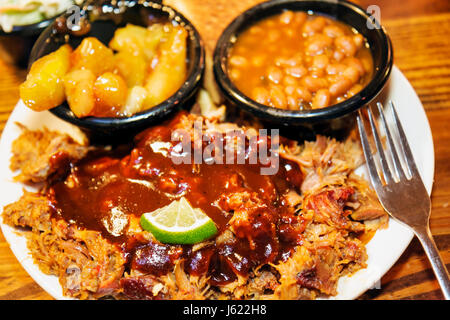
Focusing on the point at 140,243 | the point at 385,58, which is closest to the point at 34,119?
the point at 140,243

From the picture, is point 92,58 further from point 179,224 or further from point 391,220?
point 391,220

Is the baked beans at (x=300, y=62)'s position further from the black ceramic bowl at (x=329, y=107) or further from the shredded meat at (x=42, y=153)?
the shredded meat at (x=42, y=153)

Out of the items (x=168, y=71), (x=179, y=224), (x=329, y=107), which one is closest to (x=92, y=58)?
(x=168, y=71)

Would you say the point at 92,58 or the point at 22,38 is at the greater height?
the point at 92,58

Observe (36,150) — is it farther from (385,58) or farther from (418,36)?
(418,36)

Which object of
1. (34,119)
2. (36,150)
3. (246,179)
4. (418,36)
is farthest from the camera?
(418,36)
